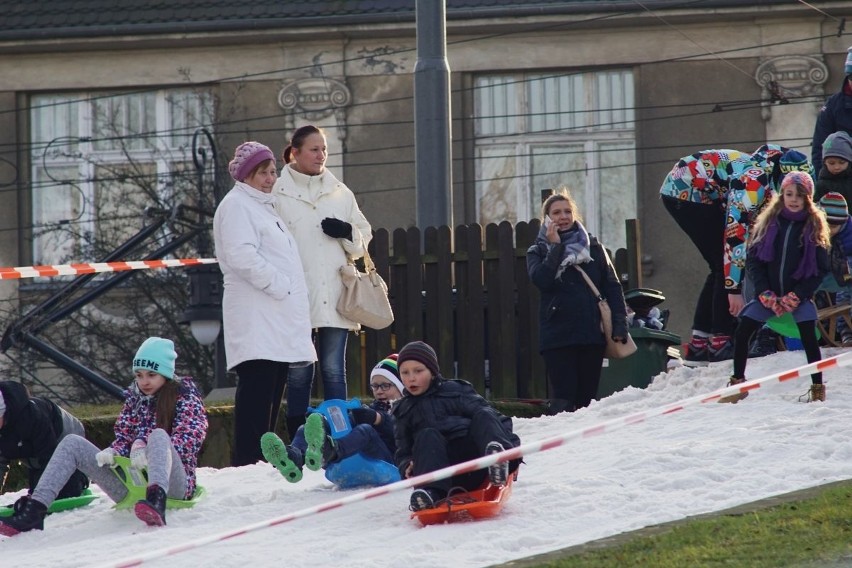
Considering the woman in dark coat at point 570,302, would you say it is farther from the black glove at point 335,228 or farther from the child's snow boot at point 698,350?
the black glove at point 335,228

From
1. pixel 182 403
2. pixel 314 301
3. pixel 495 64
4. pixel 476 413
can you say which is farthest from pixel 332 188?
pixel 495 64

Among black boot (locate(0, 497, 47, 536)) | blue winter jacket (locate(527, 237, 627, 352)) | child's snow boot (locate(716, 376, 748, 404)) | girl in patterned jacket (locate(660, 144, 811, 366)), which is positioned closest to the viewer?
black boot (locate(0, 497, 47, 536))

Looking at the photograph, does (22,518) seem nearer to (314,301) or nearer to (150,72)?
(314,301)

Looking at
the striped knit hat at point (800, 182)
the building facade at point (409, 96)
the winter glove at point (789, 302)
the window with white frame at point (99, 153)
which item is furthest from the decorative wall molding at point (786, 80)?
the winter glove at point (789, 302)

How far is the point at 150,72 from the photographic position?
24.2m

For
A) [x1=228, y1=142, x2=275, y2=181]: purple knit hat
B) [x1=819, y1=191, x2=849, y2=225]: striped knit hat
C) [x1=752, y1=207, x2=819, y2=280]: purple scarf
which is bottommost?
[x1=752, y1=207, x2=819, y2=280]: purple scarf

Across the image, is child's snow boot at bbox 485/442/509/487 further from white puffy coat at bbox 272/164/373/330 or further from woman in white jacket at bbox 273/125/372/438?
white puffy coat at bbox 272/164/373/330

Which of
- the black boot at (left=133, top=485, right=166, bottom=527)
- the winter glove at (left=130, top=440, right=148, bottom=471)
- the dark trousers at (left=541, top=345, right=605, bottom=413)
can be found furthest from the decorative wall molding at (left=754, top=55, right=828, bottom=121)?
the black boot at (left=133, top=485, right=166, bottom=527)

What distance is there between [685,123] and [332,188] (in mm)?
12865

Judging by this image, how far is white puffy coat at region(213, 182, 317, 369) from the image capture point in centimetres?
1021

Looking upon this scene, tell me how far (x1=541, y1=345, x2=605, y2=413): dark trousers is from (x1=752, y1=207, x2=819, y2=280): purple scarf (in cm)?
134

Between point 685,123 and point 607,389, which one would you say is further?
point 685,123

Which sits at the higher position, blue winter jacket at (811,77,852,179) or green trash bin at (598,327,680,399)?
blue winter jacket at (811,77,852,179)

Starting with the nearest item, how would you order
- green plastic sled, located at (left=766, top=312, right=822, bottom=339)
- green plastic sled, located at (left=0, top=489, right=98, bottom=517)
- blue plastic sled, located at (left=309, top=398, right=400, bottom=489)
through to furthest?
blue plastic sled, located at (left=309, top=398, right=400, bottom=489)
green plastic sled, located at (left=0, top=489, right=98, bottom=517)
green plastic sled, located at (left=766, top=312, right=822, bottom=339)
